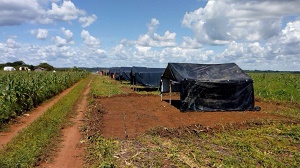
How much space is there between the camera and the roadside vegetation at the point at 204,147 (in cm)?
734

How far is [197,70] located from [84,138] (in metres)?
10.3

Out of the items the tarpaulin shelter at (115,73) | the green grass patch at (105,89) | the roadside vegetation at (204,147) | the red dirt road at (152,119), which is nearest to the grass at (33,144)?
the roadside vegetation at (204,147)

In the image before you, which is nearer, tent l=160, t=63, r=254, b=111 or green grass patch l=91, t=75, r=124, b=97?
tent l=160, t=63, r=254, b=111

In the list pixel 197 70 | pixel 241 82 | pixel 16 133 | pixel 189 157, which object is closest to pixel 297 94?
pixel 241 82

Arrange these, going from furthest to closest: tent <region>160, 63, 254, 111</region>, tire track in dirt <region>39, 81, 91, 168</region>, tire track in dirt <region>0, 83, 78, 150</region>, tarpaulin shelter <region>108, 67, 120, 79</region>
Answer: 1. tarpaulin shelter <region>108, 67, 120, 79</region>
2. tent <region>160, 63, 254, 111</region>
3. tire track in dirt <region>0, 83, 78, 150</region>
4. tire track in dirt <region>39, 81, 91, 168</region>

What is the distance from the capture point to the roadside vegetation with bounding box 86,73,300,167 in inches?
289

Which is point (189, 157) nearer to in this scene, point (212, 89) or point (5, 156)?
point (5, 156)

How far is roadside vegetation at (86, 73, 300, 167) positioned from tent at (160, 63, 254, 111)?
14.2ft

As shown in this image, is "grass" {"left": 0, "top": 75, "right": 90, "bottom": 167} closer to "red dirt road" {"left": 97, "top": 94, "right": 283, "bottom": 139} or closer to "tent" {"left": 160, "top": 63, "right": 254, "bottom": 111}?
"red dirt road" {"left": 97, "top": 94, "right": 283, "bottom": 139}

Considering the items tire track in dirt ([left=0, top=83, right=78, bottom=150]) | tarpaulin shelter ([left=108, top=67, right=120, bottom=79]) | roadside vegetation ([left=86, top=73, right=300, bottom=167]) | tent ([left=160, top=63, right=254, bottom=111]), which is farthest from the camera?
tarpaulin shelter ([left=108, top=67, right=120, bottom=79])

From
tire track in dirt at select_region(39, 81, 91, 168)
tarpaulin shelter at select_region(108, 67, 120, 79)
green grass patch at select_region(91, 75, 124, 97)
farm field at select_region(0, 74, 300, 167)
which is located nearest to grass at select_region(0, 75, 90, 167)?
farm field at select_region(0, 74, 300, 167)

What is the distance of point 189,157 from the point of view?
762cm

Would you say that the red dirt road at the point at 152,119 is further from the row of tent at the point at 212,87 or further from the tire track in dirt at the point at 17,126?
the tire track in dirt at the point at 17,126

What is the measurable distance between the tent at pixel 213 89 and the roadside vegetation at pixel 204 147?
432 centimetres
